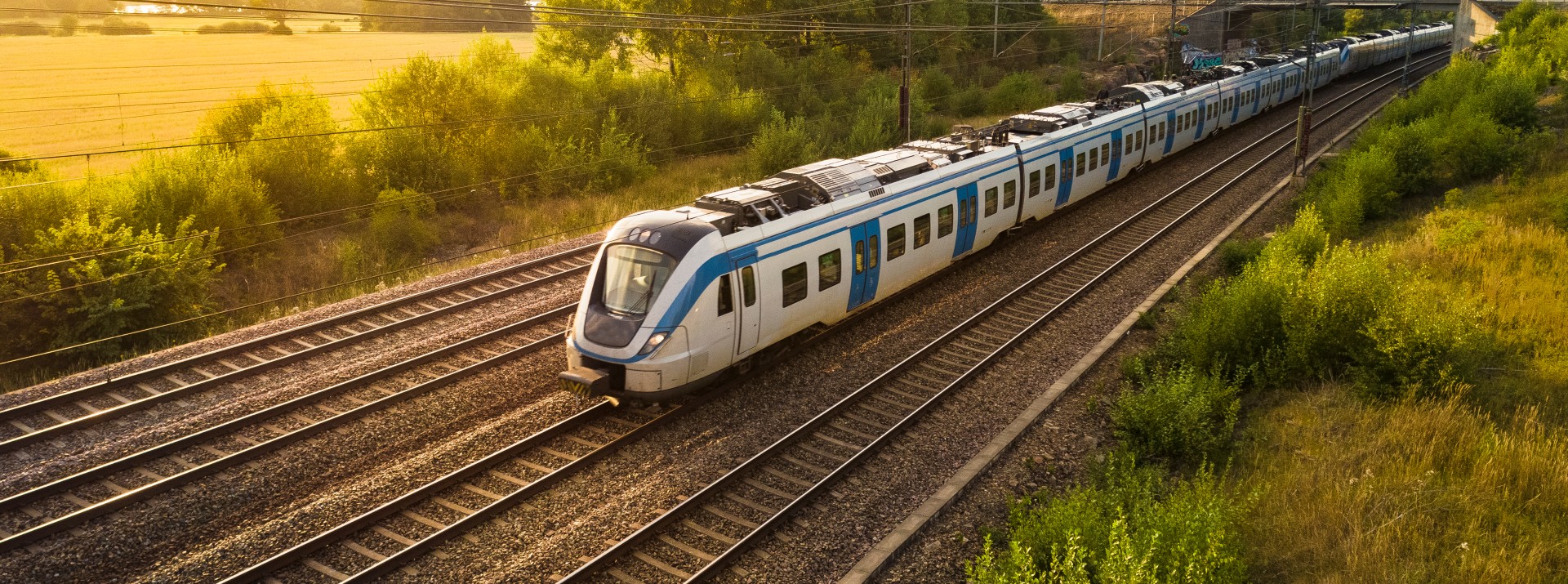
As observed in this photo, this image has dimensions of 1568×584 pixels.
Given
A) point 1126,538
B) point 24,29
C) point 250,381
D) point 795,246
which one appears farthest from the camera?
point 24,29

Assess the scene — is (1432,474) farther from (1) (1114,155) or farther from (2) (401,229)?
(2) (401,229)

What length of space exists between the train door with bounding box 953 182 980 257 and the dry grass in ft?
25.1

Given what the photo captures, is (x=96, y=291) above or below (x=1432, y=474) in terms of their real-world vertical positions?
above

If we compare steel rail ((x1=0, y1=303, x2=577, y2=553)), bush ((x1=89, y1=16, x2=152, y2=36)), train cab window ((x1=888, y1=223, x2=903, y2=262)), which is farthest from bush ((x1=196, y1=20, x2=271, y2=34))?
train cab window ((x1=888, y1=223, x2=903, y2=262))

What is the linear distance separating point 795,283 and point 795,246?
59 cm

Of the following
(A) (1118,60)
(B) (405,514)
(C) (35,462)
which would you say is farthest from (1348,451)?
(A) (1118,60)

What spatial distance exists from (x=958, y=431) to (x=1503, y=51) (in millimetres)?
42748

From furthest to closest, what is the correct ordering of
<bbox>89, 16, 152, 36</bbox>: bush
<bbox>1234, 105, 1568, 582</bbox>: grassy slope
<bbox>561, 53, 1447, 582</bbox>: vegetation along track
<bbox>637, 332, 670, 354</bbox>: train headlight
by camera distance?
<bbox>89, 16, 152, 36</bbox>: bush → <bbox>637, 332, 670, 354</bbox>: train headlight → <bbox>561, 53, 1447, 582</bbox>: vegetation along track → <bbox>1234, 105, 1568, 582</bbox>: grassy slope

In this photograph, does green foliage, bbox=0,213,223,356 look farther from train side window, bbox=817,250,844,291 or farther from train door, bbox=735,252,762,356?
train side window, bbox=817,250,844,291

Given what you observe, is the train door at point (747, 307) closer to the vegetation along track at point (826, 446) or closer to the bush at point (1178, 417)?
the vegetation along track at point (826, 446)

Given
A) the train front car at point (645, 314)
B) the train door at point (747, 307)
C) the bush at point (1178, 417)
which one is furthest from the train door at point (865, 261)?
the bush at point (1178, 417)

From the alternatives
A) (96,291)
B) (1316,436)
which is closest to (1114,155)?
(1316,436)

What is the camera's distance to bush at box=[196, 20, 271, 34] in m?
55.8

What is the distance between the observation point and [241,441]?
1212cm
